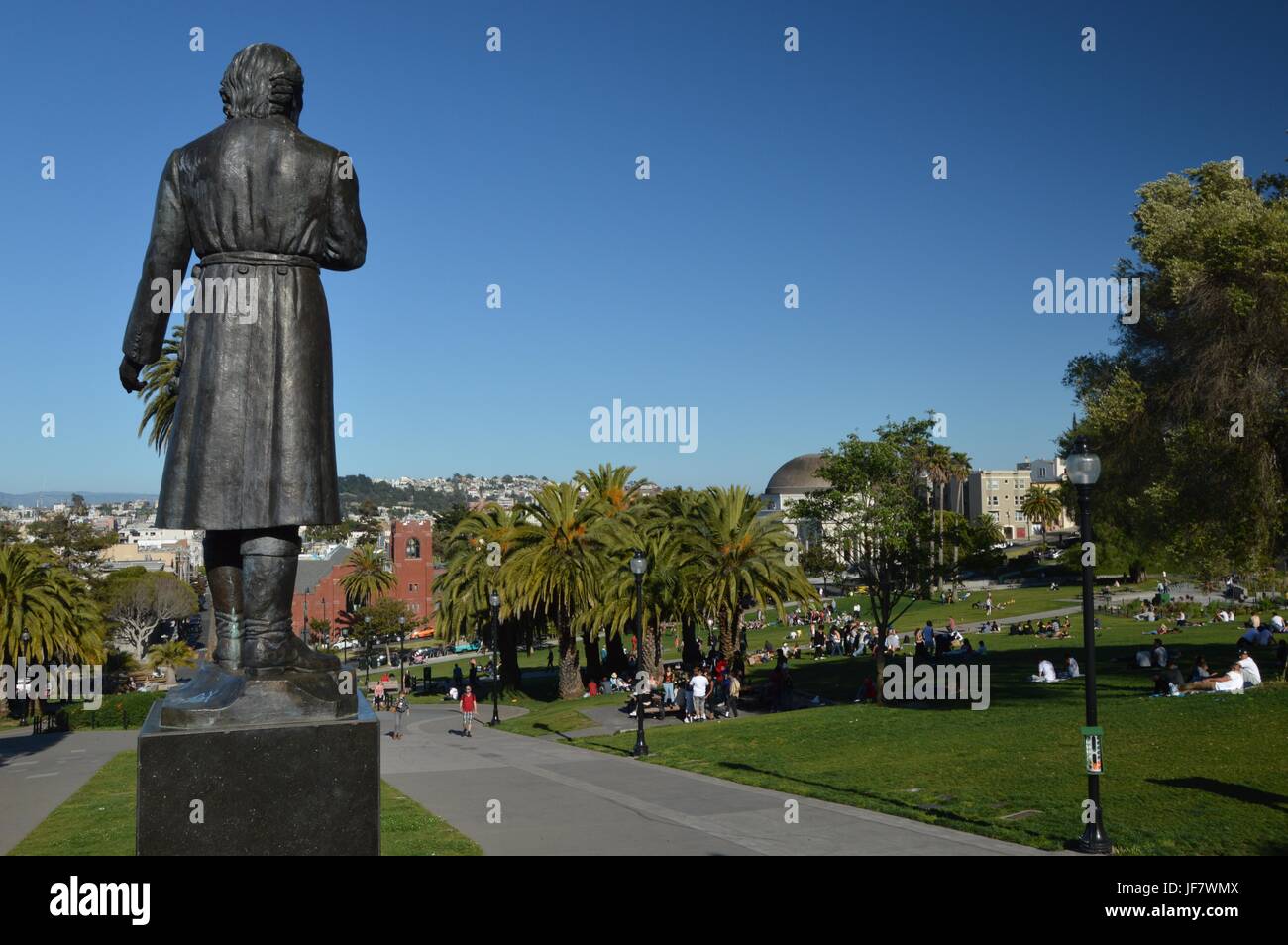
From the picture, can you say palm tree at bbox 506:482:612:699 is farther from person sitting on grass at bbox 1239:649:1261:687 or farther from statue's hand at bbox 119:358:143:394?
statue's hand at bbox 119:358:143:394

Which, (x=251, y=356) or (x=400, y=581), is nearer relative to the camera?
(x=251, y=356)

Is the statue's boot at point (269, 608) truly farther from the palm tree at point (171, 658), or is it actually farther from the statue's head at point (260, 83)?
the palm tree at point (171, 658)

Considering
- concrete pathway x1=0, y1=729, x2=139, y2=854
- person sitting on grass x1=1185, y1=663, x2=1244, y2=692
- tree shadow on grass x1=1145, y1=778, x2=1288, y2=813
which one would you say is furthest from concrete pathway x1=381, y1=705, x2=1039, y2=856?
person sitting on grass x1=1185, y1=663, x2=1244, y2=692

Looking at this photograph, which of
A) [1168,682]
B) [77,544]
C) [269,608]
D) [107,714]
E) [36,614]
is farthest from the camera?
[77,544]

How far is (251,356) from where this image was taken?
5.46 meters

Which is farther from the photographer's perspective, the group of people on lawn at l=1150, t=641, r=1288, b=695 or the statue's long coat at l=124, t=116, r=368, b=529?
the group of people on lawn at l=1150, t=641, r=1288, b=695

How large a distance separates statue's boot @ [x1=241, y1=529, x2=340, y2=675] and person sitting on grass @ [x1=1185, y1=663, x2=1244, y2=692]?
19360mm

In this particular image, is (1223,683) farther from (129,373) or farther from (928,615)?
(928,615)

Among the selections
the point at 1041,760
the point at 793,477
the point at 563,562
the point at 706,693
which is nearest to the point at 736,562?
the point at 706,693

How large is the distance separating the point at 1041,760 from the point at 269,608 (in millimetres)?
13445

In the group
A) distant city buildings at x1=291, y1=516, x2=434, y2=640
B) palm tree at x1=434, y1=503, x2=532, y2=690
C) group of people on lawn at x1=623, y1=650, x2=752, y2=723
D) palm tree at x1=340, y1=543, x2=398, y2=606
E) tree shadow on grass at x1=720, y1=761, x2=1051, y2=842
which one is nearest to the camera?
tree shadow on grass at x1=720, y1=761, x2=1051, y2=842

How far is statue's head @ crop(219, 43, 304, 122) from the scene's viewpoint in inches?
222

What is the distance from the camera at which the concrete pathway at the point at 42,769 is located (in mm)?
16844
